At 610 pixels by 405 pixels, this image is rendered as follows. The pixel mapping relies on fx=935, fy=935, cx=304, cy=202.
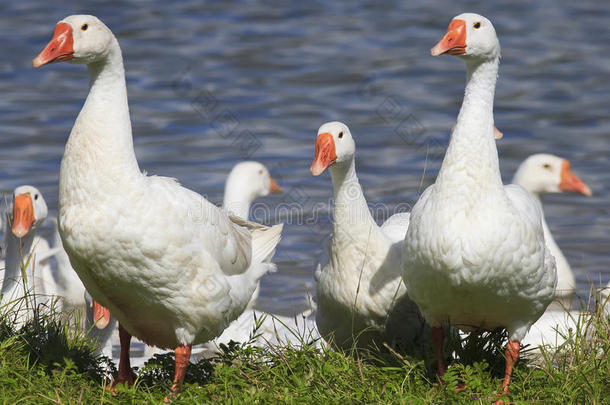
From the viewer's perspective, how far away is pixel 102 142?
188 inches

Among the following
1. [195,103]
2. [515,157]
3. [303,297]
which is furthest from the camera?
[195,103]

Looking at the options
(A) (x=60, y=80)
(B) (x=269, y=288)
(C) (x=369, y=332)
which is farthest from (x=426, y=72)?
(C) (x=369, y=332)

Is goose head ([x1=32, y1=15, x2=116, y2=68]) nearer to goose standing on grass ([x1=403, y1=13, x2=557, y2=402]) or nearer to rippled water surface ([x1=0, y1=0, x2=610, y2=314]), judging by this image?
goose standing on grass ([x1=403, y1=13, x2=557, y2=402])

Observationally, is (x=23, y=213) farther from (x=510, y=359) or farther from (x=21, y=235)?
(x=510, y=359)

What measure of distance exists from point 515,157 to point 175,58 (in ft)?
20.3

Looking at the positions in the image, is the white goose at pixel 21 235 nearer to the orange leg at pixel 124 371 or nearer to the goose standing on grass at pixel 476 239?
the orange leg at pixel 124 371

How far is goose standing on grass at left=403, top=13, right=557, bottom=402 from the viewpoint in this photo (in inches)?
187

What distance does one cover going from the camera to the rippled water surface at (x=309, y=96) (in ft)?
36.0

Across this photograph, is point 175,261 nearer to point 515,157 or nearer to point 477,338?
point 477,338

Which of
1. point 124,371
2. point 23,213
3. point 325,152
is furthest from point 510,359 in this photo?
point 23,213

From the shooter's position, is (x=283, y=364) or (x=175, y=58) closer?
(x=283, y=364)

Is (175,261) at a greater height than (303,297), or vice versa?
(175,261)

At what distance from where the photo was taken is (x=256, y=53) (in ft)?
52.3

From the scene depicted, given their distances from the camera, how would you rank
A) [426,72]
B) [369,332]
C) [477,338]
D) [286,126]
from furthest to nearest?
[426,72]
[286,126]
[369,332]
[477,338]
